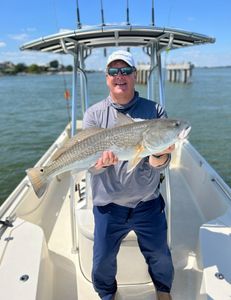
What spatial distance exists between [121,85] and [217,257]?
1768 mm

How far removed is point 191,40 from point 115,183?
6.52 ft

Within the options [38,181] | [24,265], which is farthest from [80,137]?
[24,265]

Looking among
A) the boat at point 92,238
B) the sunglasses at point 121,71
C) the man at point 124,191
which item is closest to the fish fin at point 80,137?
the man at point 124,191

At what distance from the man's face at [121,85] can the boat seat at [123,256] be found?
1.31 metres

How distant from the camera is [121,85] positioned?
2580mm

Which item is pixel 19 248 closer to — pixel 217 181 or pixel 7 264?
pixel 7 264

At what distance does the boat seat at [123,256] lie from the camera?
3.15 meters

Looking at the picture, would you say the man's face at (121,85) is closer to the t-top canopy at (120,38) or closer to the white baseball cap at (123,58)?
the white baseball cap at (123,58)

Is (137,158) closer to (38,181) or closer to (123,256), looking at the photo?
(38,181)

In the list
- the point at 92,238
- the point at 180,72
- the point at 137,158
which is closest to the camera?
the point at 137,158

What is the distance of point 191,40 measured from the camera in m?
3.61

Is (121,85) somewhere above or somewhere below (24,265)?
above

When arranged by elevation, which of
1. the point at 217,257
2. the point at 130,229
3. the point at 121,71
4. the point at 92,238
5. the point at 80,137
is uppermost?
the point at 121,71

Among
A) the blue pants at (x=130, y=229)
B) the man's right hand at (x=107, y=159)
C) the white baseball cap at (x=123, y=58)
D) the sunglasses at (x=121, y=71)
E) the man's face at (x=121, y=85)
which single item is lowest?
the blue pants at (x=130, y=229)
